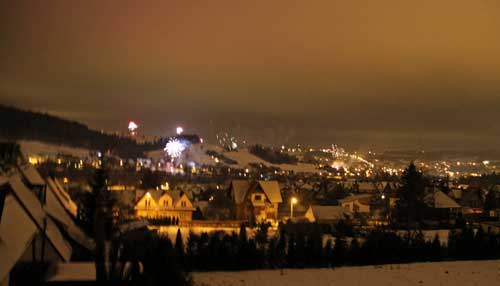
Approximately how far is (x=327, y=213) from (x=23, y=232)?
39.0 meters

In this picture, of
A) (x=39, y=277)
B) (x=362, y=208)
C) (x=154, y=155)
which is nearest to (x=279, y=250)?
(x=39, y=277)

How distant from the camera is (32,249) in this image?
1296 cm

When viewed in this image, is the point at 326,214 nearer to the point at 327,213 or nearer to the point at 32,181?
the point at 327,213

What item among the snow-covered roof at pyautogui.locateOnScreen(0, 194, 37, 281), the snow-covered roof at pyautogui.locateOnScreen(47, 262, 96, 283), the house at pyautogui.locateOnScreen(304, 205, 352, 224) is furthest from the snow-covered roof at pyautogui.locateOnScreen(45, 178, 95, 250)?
the house at pyautogui.locateOnScreen(304, 205, 352, 224)

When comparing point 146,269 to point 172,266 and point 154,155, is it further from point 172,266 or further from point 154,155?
point 154,155

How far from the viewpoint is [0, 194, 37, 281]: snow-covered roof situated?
9117 mm

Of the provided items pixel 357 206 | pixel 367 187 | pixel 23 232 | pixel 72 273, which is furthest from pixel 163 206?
pixel 367 187

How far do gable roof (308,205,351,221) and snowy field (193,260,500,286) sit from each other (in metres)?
22.2

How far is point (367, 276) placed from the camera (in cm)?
2120

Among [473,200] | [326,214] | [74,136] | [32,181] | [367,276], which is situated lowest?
[367,276]

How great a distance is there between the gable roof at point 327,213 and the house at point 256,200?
8426 mm

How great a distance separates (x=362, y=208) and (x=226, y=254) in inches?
1529

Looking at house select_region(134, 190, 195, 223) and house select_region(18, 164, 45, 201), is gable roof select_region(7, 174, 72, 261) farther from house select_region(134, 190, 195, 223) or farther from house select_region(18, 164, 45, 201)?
house select_region(134, 190, 195, 223)

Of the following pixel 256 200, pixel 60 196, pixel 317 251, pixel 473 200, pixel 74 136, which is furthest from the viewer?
pixel 74 136
